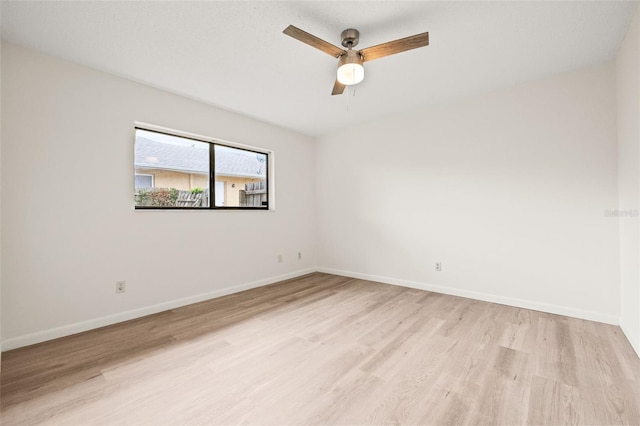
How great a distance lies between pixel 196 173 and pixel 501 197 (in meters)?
3.73

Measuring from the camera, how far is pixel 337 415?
1.44 m

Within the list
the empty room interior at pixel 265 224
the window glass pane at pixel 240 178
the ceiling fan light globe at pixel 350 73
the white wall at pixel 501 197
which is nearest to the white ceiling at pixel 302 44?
the empty room interior at pixel 265 224

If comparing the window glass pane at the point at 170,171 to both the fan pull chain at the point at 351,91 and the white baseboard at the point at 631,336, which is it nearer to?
the fan pull chain at the point at 351,91

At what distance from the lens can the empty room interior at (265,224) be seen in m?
1.70

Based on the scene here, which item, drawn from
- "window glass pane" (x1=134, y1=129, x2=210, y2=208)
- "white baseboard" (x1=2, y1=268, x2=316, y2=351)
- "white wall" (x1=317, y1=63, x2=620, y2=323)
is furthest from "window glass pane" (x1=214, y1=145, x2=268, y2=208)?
"white wall" (x1=317, y1=63, x2=620, y2=323)

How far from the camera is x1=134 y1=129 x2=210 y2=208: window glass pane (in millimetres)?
2994

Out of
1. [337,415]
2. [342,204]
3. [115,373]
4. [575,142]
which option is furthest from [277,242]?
[575,142]

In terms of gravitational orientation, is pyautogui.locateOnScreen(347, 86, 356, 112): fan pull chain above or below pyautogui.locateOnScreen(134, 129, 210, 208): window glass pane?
above

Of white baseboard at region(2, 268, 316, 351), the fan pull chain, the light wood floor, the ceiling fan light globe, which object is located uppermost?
the fan pull chain

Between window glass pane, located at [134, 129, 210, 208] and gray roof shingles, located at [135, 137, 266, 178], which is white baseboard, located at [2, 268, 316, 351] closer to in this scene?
window glass pane, located at [134, 129, 210, 208]

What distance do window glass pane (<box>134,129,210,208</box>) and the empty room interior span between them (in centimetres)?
3

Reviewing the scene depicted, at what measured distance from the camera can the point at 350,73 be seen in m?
2.14

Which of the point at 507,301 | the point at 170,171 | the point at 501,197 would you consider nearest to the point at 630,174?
the point at 501,197

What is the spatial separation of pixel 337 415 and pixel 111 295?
2472 millimetres
